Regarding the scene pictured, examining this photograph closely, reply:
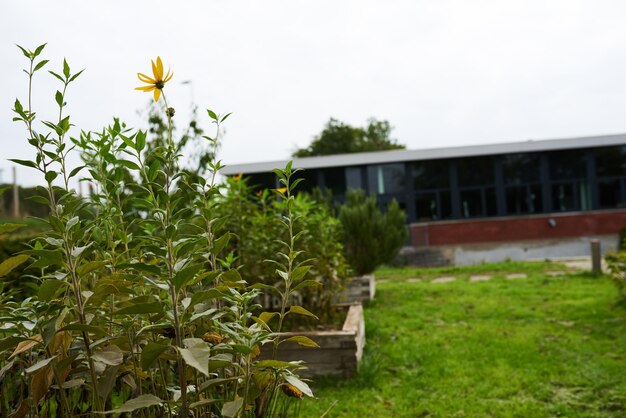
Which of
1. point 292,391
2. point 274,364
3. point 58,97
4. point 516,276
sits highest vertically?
point 58,97

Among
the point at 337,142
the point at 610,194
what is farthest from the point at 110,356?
the point at 337,142

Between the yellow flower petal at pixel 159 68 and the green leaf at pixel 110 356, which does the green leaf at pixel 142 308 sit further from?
the yellow flower petal at pixel 159 68

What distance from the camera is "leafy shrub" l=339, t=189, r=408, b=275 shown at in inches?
412

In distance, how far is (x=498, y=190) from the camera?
22.2 metres

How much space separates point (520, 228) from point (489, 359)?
1689cm

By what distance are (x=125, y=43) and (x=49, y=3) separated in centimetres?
34

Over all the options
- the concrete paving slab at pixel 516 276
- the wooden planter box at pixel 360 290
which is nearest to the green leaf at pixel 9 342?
the wooden planter box at pixel 360 290

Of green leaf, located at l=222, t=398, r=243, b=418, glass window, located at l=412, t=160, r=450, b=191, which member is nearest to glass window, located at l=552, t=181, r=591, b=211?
glass window, located at l=412, t=160, r=450, b=191

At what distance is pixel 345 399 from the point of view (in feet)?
14.0

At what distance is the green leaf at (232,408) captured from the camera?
1291 millimetres

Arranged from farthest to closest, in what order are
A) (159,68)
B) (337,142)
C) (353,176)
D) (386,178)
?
(337,142)
(353,176)
(386,178)
(159,68)

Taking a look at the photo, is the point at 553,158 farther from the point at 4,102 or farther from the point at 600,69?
the point at 4,102

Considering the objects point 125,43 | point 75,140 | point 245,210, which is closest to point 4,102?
point 75,140

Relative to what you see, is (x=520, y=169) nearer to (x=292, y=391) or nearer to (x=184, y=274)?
(x=292, y=391)
